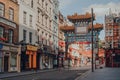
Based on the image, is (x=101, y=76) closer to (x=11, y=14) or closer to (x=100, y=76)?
(x=100, y=76)

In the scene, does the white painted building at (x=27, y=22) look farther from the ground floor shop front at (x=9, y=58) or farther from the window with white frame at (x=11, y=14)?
the ground floor shop front at (x=9, y=58)

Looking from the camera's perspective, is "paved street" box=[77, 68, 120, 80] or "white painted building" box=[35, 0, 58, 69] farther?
"white painted building" box=[35, 0, 58, 69]

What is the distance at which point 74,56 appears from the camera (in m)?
106

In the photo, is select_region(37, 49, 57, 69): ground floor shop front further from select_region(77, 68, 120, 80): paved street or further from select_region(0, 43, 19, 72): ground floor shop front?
select_region(77, 68, 120, 80): paved street

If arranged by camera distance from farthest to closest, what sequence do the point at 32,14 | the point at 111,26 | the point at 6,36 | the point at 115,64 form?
the point at 111,26
the point at 115,64
the point at 32,14
the point at 6,36

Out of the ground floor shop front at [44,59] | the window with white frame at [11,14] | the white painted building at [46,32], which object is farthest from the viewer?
the white painted building at [46,32]

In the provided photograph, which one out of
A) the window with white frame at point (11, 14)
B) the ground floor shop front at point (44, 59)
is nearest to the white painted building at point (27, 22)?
the window with white frame at point (11, 14)

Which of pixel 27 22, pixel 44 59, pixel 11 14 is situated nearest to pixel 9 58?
pixel 11 14

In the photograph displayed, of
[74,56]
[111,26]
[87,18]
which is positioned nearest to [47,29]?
[87,18]

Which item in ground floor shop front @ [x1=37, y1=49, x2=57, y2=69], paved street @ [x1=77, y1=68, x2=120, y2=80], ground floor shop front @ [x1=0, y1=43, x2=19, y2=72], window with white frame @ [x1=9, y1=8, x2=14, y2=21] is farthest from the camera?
ground floor shop front @ [x1=37, y1=49, x2=57, y2=69]

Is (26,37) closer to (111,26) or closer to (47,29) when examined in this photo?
(47,29)

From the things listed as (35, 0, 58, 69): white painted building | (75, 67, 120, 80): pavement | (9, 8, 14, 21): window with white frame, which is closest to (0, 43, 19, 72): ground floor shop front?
(9, 8, 14, 21): window with white frame

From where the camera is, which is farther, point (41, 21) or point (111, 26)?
point (111, 26)

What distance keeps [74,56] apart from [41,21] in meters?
50.6
